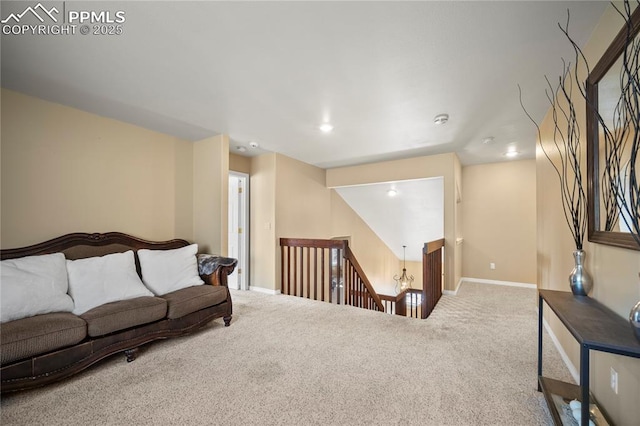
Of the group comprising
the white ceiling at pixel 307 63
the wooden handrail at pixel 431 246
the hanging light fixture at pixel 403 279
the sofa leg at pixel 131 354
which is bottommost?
the hanging light fixture at pixel 403 279

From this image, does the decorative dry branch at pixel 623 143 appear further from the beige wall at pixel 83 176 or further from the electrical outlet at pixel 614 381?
the beige wall at pixel 83 176

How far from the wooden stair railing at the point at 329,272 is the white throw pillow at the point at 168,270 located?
1.58 m

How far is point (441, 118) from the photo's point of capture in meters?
2.89

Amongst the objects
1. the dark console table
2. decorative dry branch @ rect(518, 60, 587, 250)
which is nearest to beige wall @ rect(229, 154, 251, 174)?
decorative dry branch @ rect(518, 60, 587, 250)

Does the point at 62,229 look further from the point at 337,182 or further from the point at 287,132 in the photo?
the point at 337,182

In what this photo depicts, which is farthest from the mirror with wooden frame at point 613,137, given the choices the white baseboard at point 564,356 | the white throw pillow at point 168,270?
the white throw pillow at point 168,270

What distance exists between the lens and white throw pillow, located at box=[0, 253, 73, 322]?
1824 mm

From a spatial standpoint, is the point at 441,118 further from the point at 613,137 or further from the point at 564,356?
the point at 564,356

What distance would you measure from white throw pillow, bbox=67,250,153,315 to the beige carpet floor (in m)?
0.50

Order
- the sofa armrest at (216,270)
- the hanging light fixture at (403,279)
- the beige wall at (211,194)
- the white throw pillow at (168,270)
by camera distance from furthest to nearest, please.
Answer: the hanging light fixture at (403,279) → the beige wall at (211,194) → the sofa armrest at (216,270) → the white throw pillow at (168,270)

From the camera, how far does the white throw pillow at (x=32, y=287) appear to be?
5.98 feet

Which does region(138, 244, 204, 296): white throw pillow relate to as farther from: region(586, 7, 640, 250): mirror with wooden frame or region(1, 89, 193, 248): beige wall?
region(586, 7, 640, 250): mirror with wooden frame

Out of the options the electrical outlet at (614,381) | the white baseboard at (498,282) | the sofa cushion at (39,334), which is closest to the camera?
the electrical outlet at (614,381)

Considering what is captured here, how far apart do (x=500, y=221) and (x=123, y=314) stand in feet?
19.0
